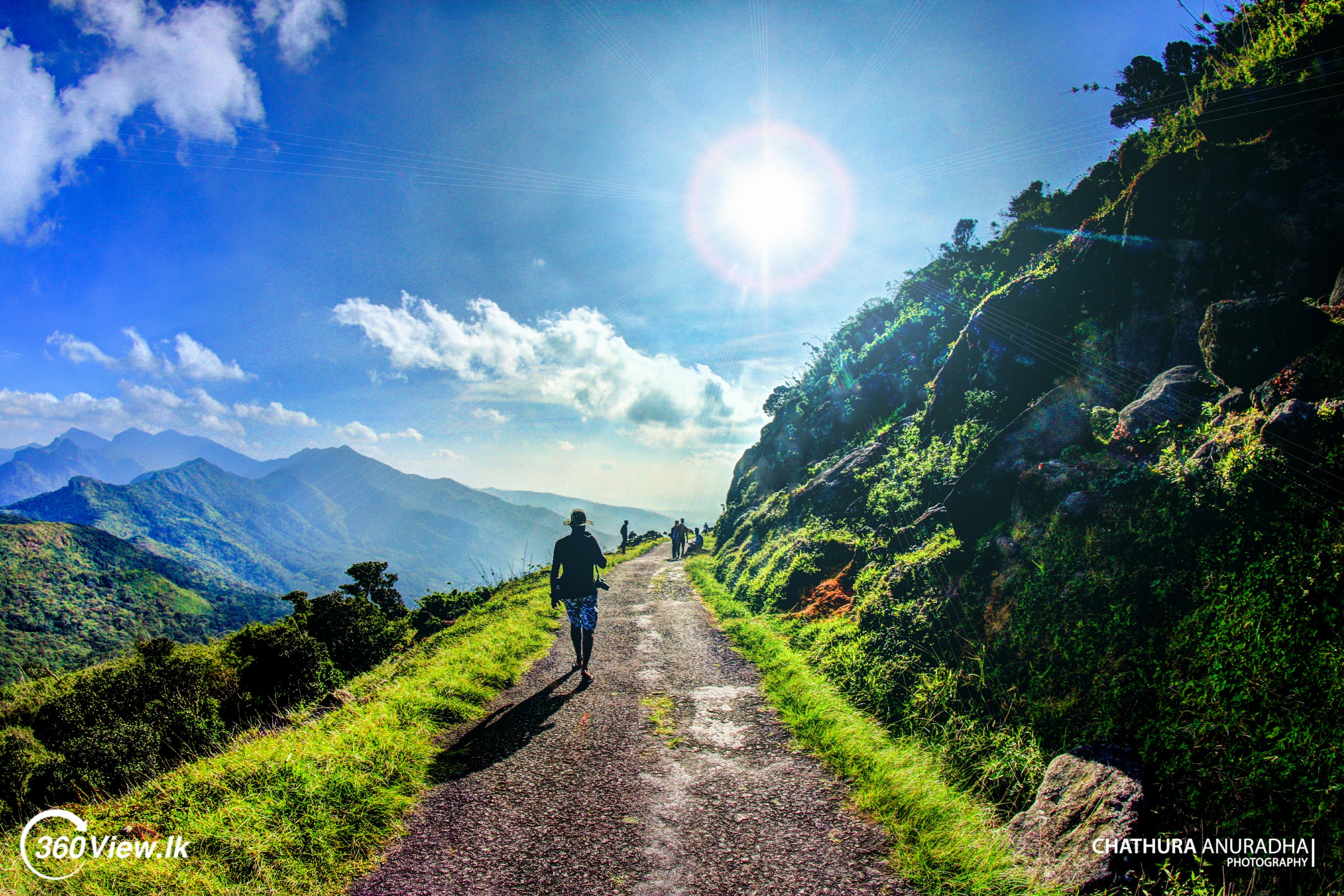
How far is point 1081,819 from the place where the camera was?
13.3 ft

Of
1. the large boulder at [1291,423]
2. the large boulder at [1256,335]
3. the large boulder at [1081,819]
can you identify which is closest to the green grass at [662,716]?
the large boulder at [1081,819]

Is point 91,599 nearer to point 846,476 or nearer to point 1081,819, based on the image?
point 846,476

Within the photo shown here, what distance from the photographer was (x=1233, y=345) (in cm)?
640

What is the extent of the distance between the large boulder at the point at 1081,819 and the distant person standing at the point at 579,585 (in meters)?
6.13

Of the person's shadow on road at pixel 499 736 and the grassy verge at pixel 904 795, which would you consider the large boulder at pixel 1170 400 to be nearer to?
the grassy verge at pixel 904 795

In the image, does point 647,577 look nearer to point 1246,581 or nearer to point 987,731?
point 987,731

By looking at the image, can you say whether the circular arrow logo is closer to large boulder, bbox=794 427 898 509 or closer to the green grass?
the green grass

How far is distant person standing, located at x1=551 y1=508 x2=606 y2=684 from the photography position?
8430 millimetres

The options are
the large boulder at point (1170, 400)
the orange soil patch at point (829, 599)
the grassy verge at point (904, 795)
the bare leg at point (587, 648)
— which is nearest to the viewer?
the grassy verge at point (904, 795)

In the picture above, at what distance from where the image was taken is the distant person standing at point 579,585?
843 centimetres

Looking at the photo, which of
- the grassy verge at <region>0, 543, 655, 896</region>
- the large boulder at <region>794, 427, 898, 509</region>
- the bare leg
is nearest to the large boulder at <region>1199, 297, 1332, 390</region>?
the large boulder at <region>794, 427, 898, 509</region>

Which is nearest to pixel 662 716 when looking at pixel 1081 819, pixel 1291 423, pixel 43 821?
pixel 1081 819

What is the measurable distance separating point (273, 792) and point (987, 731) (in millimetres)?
7455

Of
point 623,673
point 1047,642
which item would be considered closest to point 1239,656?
point 1047,642
